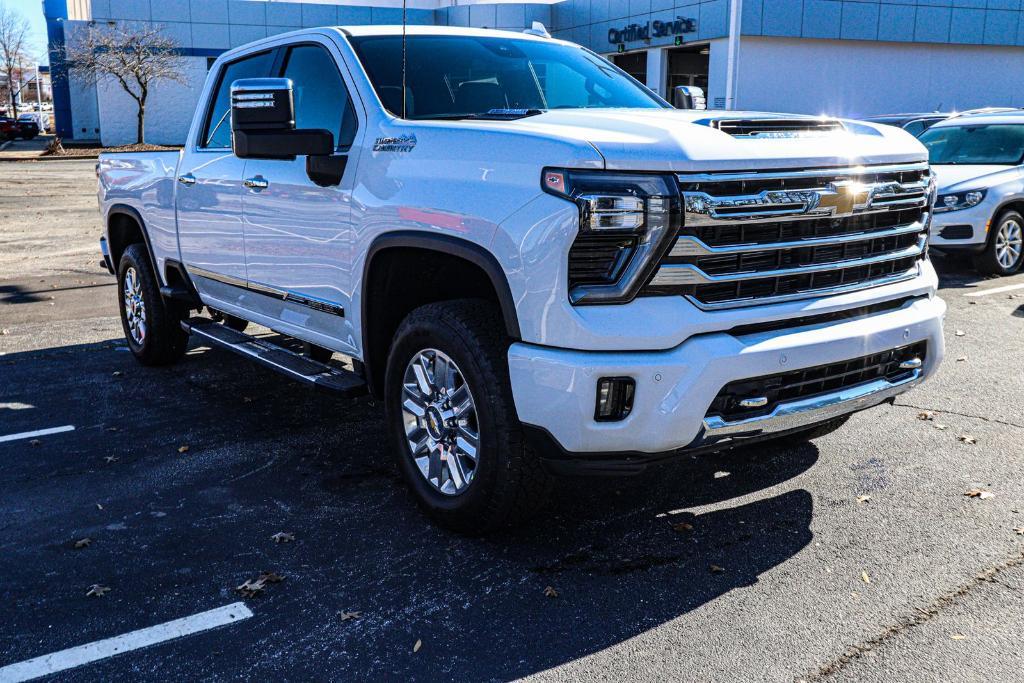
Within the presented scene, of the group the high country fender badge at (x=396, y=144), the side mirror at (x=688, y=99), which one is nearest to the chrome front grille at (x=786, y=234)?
the high country fender badge at (x=396, y=144)

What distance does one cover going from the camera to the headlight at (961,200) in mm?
10828

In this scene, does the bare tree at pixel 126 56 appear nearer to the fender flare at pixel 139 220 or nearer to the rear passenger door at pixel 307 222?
the fender flare at pixel 139 220

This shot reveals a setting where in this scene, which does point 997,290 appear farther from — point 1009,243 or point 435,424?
point 435,424

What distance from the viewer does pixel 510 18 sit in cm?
4256

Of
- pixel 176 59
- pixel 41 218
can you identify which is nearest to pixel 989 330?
pixel 41 218

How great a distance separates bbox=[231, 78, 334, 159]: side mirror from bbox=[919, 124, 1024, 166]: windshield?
968cm

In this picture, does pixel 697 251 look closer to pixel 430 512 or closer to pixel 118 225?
pixel 430 512

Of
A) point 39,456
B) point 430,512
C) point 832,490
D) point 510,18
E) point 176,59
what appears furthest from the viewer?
point 176,59

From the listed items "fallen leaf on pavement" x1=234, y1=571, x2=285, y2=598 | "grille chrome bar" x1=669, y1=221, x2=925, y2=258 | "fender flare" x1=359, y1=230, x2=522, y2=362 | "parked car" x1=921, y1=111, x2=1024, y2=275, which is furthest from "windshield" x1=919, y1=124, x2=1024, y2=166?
"fallen leaf on pavement" x1=234, y1=571, x2=285, y2=598

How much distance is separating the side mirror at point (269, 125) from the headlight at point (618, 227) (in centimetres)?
160

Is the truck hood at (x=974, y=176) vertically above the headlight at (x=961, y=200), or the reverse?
the truck hood at (x=974, y=176)

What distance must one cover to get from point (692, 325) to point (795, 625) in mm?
1095

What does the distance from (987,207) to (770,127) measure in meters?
8.28

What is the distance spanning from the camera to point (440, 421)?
404cm
